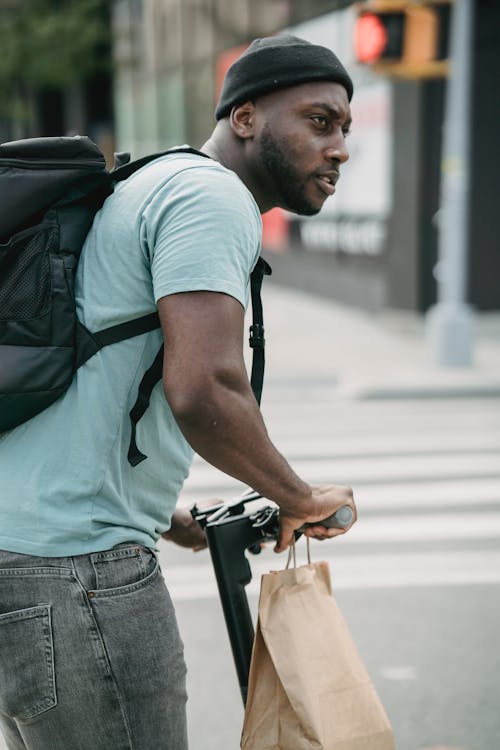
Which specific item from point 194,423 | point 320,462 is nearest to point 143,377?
point 194,423

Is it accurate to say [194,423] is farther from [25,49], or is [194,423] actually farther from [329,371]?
[25,49]

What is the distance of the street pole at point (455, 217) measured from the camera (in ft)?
33.8

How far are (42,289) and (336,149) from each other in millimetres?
610

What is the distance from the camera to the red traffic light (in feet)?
32.9

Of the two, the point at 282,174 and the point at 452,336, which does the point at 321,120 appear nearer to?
the point at 282,174

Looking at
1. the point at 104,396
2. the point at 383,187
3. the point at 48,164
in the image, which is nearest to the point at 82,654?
the point at 104,396

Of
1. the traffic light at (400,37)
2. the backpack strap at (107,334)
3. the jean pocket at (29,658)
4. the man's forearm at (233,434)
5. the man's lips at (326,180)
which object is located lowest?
the traffic light at (400,37)

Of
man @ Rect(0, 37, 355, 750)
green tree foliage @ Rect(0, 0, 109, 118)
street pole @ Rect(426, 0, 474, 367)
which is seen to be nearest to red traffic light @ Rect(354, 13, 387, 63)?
street pole @ Rect(426, 0, 474, 367)

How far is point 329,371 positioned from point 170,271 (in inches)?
365

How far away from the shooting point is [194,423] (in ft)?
5.45

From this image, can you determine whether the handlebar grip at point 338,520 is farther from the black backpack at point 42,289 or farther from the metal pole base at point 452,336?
the metal pole base at point 452,336

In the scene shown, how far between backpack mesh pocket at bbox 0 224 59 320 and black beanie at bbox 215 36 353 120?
0.49 metres

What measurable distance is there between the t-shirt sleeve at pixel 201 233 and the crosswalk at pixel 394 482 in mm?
3347

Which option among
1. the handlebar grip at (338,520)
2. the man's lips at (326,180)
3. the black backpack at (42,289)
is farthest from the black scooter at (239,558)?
the man's lips at (326,180)
